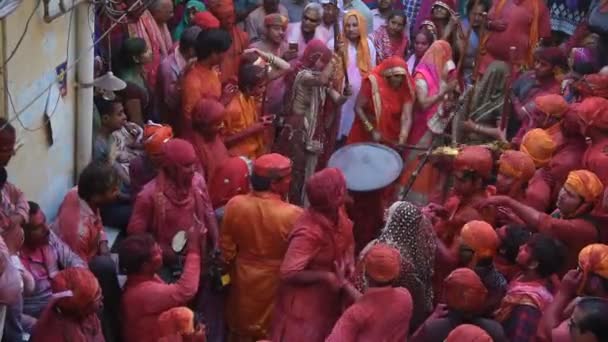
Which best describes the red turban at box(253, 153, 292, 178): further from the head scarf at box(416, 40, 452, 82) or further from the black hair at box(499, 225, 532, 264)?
the head scarf at box(416, 40, 452, 82)

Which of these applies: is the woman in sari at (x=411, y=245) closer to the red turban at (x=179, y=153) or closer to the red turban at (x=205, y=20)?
the red turban at (x=179, y=153)

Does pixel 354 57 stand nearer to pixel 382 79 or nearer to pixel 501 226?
pixel 382 79

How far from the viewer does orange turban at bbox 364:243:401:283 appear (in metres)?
4.57

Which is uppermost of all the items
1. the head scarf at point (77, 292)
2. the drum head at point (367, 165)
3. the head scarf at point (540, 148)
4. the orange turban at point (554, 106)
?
the head scarf at point (77, 292)

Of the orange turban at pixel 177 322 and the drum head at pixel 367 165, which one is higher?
the orange turban at pixel 177 322

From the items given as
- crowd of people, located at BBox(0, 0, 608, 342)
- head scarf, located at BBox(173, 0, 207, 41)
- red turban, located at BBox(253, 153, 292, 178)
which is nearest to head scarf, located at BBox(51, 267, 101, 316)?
crowd of people, located at BBox(0, 0, 608, 342)

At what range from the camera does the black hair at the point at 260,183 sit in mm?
5500

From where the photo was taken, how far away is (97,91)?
21.3 ft

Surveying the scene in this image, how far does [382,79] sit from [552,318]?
3547 mm

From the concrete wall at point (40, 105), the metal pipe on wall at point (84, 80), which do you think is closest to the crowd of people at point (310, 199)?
the metal pipe on wall at point (84, 80)

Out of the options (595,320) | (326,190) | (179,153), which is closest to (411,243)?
(326,190)

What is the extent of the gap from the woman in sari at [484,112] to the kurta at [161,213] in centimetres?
291

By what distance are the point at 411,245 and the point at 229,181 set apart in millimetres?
1386

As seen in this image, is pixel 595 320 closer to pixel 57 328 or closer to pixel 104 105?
pixel 57 328
